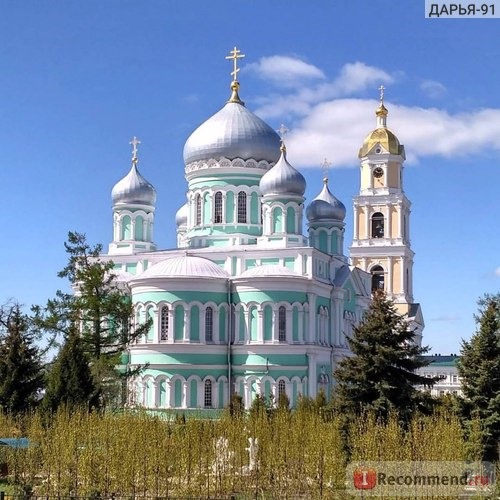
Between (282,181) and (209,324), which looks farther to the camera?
(282,181)

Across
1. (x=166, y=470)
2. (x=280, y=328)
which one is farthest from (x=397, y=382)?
(x=280, y=328)

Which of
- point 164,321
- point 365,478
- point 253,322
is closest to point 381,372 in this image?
point 365,478

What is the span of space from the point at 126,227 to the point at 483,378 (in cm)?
2434

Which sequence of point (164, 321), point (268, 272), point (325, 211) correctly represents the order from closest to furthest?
point (164, 321) → point (268, 272) → point (325, 211)

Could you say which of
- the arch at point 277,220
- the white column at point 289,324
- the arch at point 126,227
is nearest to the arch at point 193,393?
the white column at point 289,324

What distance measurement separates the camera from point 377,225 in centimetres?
5688

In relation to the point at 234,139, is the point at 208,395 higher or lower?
lower

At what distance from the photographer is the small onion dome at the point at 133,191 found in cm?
4506

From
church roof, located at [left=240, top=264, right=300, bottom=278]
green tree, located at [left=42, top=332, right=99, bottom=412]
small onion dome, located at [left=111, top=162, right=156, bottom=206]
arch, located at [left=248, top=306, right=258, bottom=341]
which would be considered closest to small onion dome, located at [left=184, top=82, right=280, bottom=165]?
small onion dome, located at [left=111, top=162, right=156, bottom=206]

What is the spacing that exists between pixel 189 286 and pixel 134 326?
267cm

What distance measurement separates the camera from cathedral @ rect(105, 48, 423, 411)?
127 ft

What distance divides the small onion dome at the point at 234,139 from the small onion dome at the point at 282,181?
245cm

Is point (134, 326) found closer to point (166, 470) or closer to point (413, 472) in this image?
point (166, 470)

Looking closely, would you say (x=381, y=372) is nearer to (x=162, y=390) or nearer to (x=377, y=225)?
(x=162, y=390)
